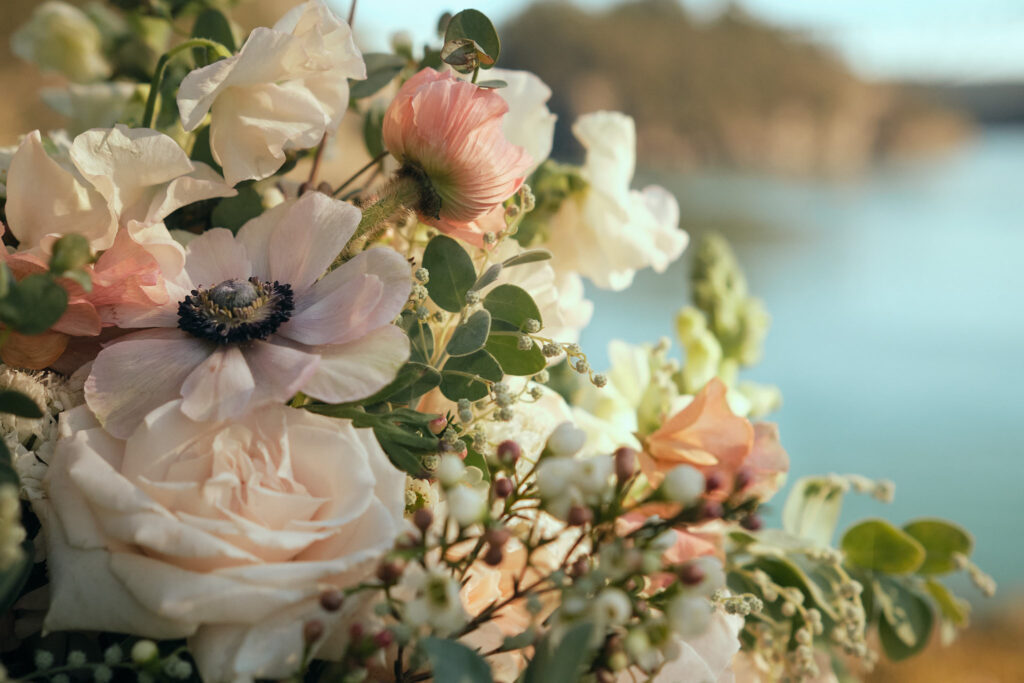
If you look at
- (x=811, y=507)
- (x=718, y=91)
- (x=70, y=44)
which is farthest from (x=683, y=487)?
(x=718, y=91)

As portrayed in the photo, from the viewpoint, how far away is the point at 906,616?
1.21ft

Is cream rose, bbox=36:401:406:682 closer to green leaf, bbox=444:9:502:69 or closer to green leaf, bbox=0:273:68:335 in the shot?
green leaf, bbox=0:273:68:335

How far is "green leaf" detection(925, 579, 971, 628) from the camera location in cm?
37

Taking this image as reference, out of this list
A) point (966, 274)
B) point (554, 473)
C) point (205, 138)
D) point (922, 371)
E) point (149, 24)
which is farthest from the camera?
point (966, 274)

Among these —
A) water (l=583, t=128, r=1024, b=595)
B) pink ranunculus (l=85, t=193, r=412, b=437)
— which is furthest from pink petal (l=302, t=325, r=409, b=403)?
water (l=583, t=128, r=1024, b=595)

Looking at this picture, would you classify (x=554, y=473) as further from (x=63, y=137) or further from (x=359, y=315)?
(x=63, y=137)

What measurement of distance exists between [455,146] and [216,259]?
9 centimetres

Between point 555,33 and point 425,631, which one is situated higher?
point 425,631

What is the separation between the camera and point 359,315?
0.71 ft

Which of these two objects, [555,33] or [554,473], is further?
[555,33]

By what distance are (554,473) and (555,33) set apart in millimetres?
1720

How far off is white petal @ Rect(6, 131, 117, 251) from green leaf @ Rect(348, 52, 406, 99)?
0.46 ft

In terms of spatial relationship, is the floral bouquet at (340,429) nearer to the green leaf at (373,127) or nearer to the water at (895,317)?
the green leaf at (373,127)

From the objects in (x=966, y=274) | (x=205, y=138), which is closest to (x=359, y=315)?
(x=205, y=138)
